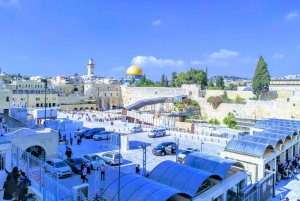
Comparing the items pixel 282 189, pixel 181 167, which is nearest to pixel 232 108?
pixel 282 189

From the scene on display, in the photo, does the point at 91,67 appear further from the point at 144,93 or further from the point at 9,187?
the point at 9,187

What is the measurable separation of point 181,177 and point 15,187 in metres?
4.35

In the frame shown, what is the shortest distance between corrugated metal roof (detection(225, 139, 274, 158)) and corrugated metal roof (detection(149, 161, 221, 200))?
13.4ft

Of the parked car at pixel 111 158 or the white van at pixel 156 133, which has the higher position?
the white van at pixel 156 133

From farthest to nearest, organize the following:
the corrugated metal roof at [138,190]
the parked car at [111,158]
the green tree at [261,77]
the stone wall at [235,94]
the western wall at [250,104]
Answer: the stone wall at [235,94] < the green tree at [261,77] < the western wall at [250,104] < the parked car at [111,158] < the corrugated metal roof at [138,190]

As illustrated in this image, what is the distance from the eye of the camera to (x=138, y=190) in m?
5.78

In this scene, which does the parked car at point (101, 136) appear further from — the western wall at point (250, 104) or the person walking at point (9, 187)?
the western wall at point (250, 104)

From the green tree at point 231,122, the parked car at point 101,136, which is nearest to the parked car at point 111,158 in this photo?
the parked car at point 101,136

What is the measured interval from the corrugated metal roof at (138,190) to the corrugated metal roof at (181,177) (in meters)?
0.95

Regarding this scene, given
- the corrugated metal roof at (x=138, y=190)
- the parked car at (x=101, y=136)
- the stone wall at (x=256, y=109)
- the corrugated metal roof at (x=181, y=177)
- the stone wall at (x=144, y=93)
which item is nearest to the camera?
the corrugated metal roof at (x=138, y=190)

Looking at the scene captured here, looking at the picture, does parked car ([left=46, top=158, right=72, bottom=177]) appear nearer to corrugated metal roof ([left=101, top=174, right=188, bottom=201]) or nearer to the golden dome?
corrugated metal roof ([left=101, top=174, right=188, bottom=201])

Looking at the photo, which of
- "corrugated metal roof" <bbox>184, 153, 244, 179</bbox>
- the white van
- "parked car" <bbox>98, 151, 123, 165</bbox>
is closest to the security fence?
"corrugated metal roof" <bbox>184, 153, 244, 179</bbox>

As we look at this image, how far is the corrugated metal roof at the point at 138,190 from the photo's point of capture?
5.46 metres

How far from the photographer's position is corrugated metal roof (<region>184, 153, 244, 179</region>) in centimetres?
822
